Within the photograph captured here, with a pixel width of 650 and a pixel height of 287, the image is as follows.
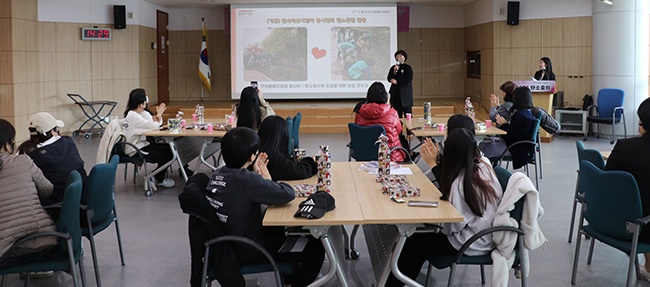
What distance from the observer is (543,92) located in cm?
1167

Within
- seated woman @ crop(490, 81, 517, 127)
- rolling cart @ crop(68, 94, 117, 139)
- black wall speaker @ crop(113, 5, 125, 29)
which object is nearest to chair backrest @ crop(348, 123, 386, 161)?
seated woman @ crop(490, 81, 517, 127)

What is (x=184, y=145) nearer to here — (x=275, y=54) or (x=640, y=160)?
(x=640, y=160)

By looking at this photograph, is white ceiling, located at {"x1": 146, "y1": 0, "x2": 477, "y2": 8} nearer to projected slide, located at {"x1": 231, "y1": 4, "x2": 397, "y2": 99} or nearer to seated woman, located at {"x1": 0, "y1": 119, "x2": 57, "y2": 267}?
projected slide, located at {"x1": 231, "y1": 4, "x2": 397, "y2": 99}

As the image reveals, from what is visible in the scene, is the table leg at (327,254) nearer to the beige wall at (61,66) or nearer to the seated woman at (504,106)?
the seated woman at (504,106)

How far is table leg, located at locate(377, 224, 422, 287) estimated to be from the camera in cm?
345

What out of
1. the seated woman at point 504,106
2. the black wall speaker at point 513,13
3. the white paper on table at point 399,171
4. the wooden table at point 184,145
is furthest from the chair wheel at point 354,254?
the black wall speaker at point 513,13

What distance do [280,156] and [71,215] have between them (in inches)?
53.5

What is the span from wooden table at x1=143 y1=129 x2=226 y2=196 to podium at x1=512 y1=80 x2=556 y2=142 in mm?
6014

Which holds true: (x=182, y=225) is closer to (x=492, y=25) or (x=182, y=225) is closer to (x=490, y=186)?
(x=490, y=186)

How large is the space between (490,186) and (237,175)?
140 cm

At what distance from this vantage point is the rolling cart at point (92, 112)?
1295 centimetres

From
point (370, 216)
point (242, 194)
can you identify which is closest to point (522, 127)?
point (370, 216)

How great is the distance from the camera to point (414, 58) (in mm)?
17219

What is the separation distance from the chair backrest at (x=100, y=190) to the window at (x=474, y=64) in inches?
496
